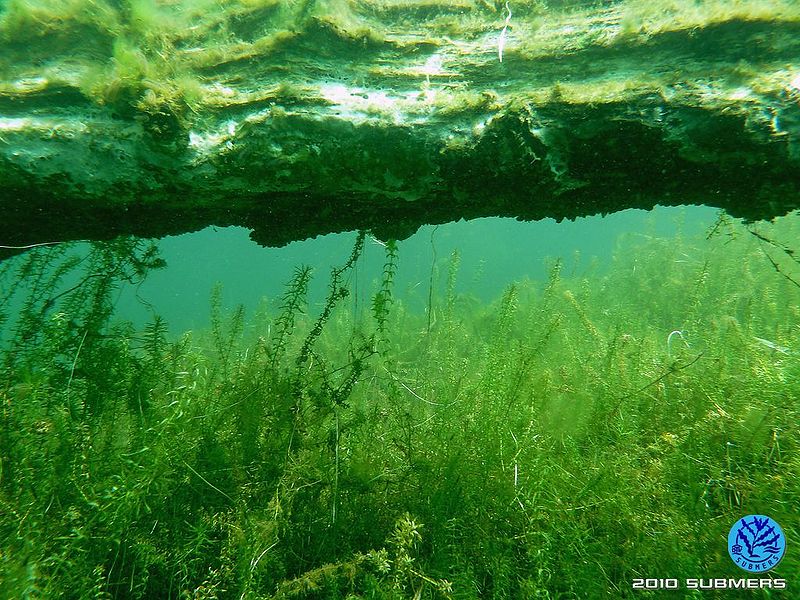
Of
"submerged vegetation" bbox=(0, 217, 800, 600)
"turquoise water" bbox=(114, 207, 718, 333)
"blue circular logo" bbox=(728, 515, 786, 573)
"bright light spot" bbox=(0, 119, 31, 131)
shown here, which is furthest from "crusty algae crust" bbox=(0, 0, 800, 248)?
"turquoise water" bbox=(114, 207, 718, 333)

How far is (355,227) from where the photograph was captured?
9.37 ft

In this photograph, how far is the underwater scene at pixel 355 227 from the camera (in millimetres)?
2127

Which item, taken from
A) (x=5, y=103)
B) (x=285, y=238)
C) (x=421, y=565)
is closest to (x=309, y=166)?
(x=285, y=238)

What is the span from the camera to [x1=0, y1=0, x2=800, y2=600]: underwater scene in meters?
2.13

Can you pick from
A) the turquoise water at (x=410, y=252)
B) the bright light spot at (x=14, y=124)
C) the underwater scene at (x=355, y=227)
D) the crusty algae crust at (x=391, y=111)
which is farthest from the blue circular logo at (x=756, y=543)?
the turquoise water at (x=410, y=252)

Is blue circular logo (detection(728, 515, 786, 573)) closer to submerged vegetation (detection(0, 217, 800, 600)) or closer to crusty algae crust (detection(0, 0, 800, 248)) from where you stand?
submerged vegetation (detection(0, 217, 800, 600))

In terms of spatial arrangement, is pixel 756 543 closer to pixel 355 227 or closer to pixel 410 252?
pixel 355 227

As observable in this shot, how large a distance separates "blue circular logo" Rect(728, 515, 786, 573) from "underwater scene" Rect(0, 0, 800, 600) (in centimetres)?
2

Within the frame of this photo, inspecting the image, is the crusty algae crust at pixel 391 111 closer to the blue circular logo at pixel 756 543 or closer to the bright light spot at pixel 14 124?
the bright light spot at pixel 14 124

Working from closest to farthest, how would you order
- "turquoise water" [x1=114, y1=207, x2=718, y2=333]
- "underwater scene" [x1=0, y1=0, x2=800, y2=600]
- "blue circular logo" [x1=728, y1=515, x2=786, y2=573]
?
1. "blue circular logo" [x1=728, y1=515, x2=786, y2=573]
2. "underwater scene" [x1=0, y1=0, x2=800, y2=600]
3. "turquoise water" [x1=114, y1=207, x2=718, y2=333]

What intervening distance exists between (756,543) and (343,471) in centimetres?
249

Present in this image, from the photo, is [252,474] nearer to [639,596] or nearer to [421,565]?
[421,565]

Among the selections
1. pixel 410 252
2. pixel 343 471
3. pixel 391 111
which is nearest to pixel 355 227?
pixel 391 111

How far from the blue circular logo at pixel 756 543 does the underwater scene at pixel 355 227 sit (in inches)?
0.6
